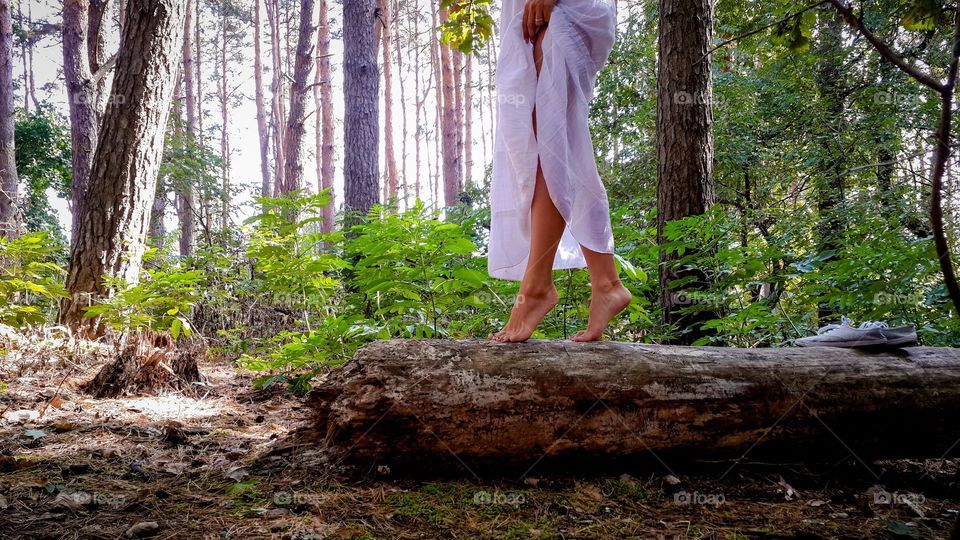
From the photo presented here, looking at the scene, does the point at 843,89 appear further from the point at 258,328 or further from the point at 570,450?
the point at 258,328

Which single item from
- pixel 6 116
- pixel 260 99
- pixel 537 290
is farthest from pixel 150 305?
pixel 260 99

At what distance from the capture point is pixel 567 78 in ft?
7.76

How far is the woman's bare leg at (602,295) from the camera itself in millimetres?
2359

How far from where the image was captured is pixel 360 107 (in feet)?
27.8

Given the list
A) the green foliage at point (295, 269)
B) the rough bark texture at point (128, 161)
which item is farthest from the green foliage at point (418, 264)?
the rough bark texture at point (128, 161)

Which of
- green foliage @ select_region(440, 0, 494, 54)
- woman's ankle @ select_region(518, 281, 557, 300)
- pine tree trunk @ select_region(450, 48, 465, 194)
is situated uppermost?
pine tree trunk @ select_region(450, 48, 465, 194)

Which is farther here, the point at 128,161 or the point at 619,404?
the point at 128,161

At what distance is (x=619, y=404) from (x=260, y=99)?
2425cm

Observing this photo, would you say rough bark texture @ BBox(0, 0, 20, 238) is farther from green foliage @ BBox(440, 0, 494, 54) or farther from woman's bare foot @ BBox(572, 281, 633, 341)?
woman's bare foot @ BBox(572, 281, 633, 341)

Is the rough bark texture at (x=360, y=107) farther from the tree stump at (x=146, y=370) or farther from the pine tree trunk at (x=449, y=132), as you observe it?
the pine tree trunk at (x=449, y=132)

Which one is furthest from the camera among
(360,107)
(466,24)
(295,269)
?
(360,107)

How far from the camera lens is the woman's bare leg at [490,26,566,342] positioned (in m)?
2.37

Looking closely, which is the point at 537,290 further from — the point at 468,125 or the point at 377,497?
the point at 468,125

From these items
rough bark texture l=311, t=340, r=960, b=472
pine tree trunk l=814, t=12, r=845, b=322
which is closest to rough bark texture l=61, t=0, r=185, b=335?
rough bark texture l=311, t=340, r=960, b=472
